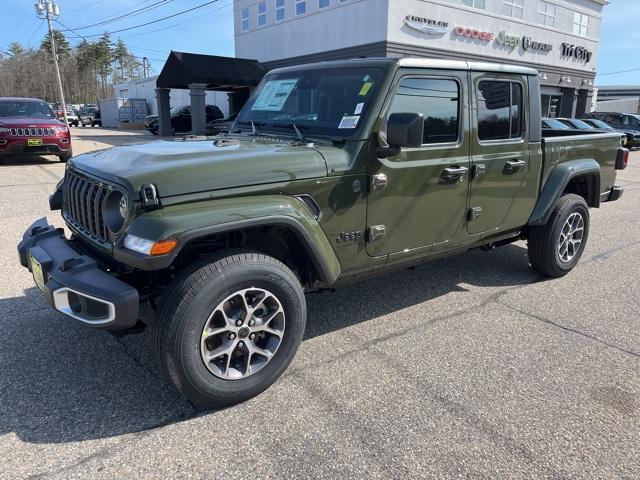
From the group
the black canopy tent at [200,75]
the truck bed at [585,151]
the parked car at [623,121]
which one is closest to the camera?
the truck bed at [585,151]

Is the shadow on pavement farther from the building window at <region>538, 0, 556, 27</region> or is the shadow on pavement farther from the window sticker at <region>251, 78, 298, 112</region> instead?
the building window at <region>538, 0, 556, 27</region>

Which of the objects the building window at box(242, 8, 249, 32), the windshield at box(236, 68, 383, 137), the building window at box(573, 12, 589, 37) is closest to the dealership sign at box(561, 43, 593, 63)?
the building window at box(573, 12, 589, 37)

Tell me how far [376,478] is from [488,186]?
8.21 feet

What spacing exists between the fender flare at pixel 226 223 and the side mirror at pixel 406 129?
705 mm

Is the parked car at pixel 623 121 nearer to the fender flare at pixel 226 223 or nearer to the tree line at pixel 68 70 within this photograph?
the fender flare at pixel 226 223

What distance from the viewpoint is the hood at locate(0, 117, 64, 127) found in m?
11.2

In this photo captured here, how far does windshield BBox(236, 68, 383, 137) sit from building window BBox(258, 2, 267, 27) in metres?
23.8

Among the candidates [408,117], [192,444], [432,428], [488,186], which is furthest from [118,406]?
[488,186]

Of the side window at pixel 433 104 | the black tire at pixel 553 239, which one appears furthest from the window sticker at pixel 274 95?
the black tire at pixel 553 239

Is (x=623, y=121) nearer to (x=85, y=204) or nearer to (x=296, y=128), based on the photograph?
(x=296, y=128)

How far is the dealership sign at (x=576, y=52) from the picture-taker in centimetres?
2750

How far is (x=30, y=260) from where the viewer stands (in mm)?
3139

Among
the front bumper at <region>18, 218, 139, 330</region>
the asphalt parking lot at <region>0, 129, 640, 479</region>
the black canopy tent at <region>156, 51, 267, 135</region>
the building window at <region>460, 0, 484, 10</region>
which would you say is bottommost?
the asphalt parking lot at <region>0, 129, 640, 479</region>

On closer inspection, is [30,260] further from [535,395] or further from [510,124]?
[510,124]
